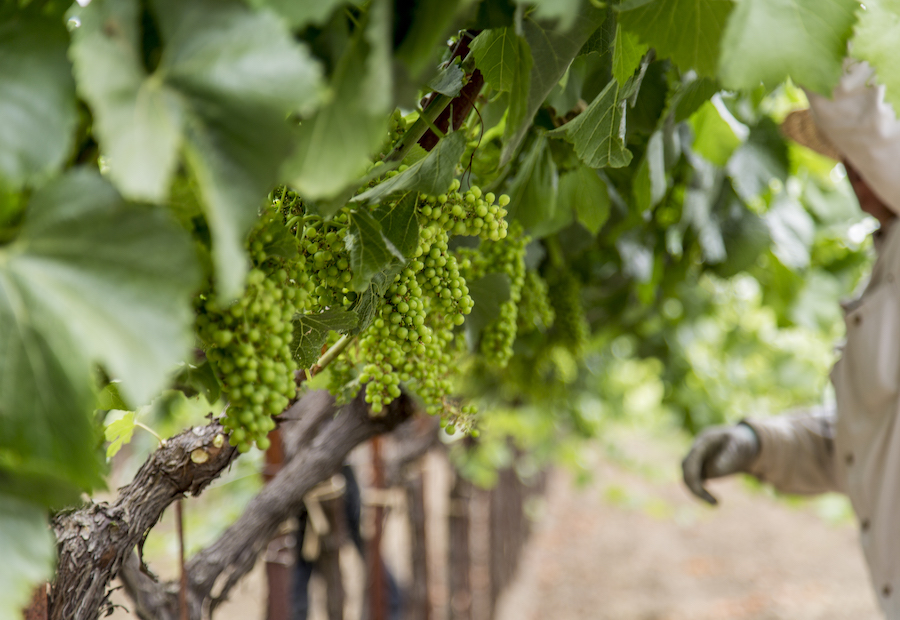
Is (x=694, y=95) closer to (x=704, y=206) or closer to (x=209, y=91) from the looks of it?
(x=209, y=91)

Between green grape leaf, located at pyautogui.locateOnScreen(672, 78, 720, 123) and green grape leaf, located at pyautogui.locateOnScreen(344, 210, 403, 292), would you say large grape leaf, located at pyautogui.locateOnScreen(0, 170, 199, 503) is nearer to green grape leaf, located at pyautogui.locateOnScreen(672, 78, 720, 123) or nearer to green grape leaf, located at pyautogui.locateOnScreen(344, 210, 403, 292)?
green grape leaf, located at pyautogui.locateOnScreen(344, 210, 403, 292)

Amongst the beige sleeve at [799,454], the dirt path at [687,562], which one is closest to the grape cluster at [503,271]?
the beige sleeve at [799,454]

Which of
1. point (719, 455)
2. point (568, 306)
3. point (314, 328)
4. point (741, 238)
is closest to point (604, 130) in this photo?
point (314, 328)

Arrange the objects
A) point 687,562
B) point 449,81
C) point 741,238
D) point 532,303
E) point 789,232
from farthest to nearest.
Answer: point 687,562 → point 789,232 → point 741,238 → point 532,303 → point 449,81

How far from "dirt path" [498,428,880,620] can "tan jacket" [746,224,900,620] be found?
9.70 feet

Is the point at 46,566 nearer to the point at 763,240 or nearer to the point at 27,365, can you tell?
the point at 27,365

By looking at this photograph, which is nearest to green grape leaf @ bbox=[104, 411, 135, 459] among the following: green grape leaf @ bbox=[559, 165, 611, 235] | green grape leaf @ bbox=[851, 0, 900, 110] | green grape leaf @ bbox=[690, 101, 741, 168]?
green grape leaf @ bbox=[559, 165, 611, 235]

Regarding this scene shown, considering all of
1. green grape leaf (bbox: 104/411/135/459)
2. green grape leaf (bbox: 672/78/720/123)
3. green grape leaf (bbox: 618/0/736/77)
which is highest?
green grape leaf (bbox: 104/411/135/459)

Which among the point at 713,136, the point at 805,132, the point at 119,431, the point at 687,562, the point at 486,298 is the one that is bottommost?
the point at 687,562

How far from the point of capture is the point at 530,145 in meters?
1.08

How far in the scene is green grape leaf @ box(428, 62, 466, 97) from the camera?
727mm

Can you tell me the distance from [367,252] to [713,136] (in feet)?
3.00

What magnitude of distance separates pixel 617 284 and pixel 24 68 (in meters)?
2.13

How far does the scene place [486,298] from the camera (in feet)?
3.13
